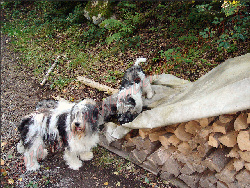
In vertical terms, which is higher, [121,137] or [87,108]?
[87,108]

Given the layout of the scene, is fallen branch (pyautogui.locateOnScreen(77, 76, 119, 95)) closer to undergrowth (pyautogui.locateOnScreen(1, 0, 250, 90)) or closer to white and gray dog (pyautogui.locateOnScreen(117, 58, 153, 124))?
undergrowth (pyautogui.locateOnScreen(1, 0, 250, 90))

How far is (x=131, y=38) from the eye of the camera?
266 inches

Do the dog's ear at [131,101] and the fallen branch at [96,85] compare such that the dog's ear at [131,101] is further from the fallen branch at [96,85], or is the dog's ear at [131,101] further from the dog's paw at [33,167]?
the dog's paw at [33,167]

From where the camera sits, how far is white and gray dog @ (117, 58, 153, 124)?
12.6 ft

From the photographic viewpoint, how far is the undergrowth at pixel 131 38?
19.3ft

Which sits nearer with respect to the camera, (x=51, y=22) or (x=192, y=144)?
(x=192, y=144)

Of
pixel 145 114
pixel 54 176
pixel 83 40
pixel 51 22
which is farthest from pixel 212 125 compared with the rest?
pixel 51 22

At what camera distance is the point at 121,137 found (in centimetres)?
378

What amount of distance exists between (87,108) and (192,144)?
1.62 meters

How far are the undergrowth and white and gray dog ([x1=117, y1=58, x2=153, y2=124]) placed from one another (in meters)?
1.61

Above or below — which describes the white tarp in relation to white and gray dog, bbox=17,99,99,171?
above

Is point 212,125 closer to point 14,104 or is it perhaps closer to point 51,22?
point 14,104

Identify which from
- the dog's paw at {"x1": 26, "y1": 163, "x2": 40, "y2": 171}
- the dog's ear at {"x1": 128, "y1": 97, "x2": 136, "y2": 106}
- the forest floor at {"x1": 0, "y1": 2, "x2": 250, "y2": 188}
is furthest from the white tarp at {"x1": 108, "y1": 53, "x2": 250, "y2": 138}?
the dog's paw at {"x1": 26, "y1": 163, "x2": 40, "y2": 171}

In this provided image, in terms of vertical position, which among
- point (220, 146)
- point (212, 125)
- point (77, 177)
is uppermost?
point (212, 125)
